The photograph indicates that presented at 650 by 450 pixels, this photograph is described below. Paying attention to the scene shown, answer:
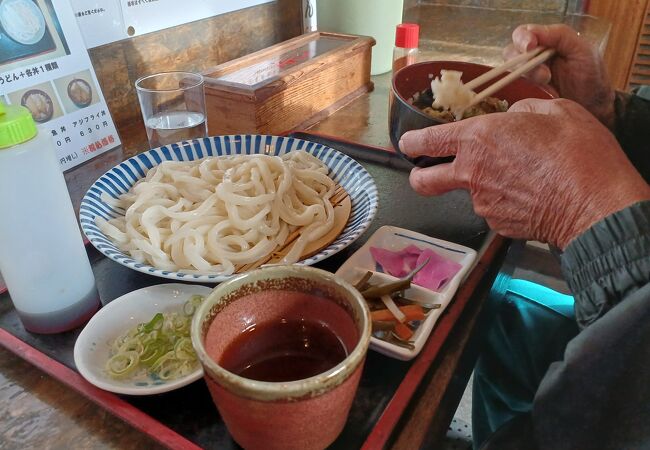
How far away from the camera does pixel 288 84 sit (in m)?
1.57

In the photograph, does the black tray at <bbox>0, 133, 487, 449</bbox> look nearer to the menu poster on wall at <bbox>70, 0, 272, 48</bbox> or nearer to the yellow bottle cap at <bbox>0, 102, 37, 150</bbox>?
the yellow bottle cap at <bbox>0, 102, 37, 150</bbox>

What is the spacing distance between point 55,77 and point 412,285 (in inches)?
40.2

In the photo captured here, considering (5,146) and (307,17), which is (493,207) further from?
(307,17)

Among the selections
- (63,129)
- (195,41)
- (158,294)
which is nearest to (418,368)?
(158,294)

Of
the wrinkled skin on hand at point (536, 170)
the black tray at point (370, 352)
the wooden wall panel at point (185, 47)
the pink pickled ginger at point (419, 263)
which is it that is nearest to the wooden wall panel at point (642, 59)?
the wooden wall panel at point (185, 47)

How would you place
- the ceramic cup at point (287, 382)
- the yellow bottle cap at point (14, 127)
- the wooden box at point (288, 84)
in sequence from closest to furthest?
the ceramic cup at point (287, 382) → the yellow bottle cap at point (14, 127) → the wooden box at point (288, 84)

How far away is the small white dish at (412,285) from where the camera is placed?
783 mm

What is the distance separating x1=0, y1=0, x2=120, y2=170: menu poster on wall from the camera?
120 centimetres

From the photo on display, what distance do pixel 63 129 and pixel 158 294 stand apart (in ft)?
2.20

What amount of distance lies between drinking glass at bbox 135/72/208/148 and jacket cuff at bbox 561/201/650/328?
40.4 inches

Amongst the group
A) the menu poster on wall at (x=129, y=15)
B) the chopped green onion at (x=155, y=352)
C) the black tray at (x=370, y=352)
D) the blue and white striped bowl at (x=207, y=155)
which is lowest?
the black tray at (x=370, y=352)

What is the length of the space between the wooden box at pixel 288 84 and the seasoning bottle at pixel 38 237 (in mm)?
761

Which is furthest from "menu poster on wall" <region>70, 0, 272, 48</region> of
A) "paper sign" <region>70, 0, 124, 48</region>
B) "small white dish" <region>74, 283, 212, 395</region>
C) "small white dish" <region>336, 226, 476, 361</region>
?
"small white dish" <region>336, 226, 476, 361</region>

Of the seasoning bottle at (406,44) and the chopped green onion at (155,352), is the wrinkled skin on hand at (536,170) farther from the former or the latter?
the seasoning bottle at (406,44)
